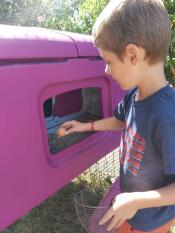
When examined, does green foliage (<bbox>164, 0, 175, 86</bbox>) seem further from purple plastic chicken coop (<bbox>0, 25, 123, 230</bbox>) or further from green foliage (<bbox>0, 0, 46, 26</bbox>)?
green foliage (<bbox>0, 0, 46, 26</bbox>)

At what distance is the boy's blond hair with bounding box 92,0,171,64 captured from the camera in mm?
1084

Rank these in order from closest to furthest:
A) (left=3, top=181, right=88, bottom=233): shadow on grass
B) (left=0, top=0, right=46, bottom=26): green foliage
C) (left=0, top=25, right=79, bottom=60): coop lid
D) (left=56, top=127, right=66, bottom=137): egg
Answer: (left=0, top=25, right=79, bottom=60): coop lid < (left=56, top=127, right=66, bottom=137): egg < (left=3, top=181, right=88, bottom=233): shadow on grass < (left=0, top=0, right=46, bottom=26): green foliage

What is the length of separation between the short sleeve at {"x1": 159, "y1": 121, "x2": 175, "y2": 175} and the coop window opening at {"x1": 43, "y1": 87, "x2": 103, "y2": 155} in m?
0.65

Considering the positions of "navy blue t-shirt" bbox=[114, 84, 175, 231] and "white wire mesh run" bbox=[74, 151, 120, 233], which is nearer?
"navy blue t-shirt" bbox=[114, 84, 175, 231]

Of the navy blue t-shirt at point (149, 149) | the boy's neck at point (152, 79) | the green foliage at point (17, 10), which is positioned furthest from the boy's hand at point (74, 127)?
the green foliage at point (17, 10)

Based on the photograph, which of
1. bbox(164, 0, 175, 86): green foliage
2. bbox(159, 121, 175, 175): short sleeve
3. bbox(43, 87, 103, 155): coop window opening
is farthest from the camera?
bbox(164, 0, 175, 86): green foliage

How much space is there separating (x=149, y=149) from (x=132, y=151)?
0.31ft

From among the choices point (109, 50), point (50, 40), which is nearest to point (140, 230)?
point (109, 50)

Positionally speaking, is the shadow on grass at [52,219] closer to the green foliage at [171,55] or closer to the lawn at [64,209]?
the lawn at [64,209]

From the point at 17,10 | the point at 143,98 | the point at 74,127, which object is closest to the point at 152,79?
the point at 143,98

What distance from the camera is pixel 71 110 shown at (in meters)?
1.92

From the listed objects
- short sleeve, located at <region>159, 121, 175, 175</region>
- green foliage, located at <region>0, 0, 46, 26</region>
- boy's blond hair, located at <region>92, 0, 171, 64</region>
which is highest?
boy's blond hair, located at <region>92, 0, 171, 64</region>

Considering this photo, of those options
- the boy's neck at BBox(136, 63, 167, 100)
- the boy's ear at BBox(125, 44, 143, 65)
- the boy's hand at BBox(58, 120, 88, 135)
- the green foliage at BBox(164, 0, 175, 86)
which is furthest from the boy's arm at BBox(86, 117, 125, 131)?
the green foliage at BBox(164, 0, 175, 86)

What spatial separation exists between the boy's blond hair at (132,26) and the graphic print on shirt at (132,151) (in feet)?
0.88
